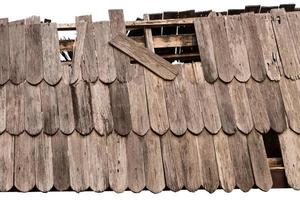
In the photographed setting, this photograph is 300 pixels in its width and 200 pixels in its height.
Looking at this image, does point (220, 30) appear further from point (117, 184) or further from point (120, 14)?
point (117, 184)

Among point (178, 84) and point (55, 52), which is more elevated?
point (55, 52)

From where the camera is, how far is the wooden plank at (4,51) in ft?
15.3

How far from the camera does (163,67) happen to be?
4777 millimetres

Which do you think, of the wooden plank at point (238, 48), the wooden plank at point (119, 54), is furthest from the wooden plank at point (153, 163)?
the wooden plank at point (238, 48)

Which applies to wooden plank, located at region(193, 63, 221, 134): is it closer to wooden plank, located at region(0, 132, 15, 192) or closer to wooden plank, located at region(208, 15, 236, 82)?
wooden plank, located at region(208, 15, 236, 82)

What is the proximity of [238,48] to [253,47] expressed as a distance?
18cm

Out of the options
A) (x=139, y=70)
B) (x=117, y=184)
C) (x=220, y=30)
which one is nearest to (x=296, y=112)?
(x=220, y=30)

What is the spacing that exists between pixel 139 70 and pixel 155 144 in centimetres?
90

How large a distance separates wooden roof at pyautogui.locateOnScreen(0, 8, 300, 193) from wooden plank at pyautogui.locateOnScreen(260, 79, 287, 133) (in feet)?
0.04

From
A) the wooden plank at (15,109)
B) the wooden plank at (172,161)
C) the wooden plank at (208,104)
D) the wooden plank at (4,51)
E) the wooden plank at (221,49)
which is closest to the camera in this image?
the wooden plank at (172,161)

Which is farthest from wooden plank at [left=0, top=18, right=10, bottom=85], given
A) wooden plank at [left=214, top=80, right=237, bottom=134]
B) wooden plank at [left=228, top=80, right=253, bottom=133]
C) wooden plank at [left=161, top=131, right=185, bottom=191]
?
wooden plank at [left=228, top=80, right=253, bottom=133]

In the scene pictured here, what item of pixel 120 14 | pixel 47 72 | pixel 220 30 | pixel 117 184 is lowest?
pixel 117 184

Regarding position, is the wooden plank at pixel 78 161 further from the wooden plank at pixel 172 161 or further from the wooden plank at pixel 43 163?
the wooden plank at pixel 172 161

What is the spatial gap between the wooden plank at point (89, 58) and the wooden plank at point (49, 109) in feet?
1.30
